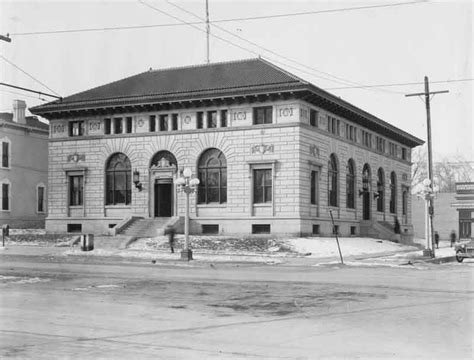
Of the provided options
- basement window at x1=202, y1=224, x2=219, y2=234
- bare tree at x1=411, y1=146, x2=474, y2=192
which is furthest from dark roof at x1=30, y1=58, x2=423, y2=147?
bare tree at x1=411, y1=146, x2=474, y2=192

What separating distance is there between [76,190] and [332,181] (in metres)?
18.5

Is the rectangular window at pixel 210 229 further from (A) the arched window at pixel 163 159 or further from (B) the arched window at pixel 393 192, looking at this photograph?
(B) the arched window at pixel 393 192

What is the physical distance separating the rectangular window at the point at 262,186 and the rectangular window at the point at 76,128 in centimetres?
1387

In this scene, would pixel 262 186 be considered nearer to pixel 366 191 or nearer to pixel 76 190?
pixel 366 191

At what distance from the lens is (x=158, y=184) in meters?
50.1

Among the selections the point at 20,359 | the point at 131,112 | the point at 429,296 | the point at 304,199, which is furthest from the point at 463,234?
the point at 20,359

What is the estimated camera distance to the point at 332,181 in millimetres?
51562

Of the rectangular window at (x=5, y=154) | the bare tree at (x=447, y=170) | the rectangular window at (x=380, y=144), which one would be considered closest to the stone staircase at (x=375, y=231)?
the rectangular window at (x=380, y=144)

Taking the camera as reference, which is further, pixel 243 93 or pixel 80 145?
pixel 80 145

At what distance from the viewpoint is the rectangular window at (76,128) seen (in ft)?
172

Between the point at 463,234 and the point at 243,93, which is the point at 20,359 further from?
the point at 463,234

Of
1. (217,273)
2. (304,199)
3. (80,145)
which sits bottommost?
(217,273)

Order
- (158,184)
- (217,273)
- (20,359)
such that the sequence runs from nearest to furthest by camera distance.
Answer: (20,359)
(217,273)
(158,184)

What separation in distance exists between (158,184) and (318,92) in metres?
12.8
